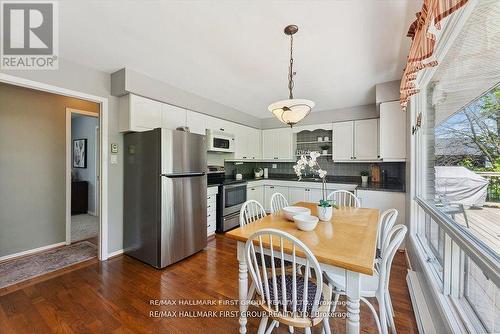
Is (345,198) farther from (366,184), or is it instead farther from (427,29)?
(427,29)

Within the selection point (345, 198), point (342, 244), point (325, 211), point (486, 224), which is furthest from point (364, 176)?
point (486, 224)

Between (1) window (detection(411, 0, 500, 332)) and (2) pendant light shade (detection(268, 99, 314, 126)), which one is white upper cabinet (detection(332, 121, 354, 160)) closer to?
(1) window (detection(411, 0, 500, 332))

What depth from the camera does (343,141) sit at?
4137 mm

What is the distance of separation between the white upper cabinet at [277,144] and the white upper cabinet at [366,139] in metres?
1.37

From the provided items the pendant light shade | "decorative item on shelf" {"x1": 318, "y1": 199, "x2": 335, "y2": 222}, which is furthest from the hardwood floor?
the pendant light shade

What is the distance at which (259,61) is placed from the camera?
2305mm

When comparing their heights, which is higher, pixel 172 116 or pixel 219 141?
pixel 172 116

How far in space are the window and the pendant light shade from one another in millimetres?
969

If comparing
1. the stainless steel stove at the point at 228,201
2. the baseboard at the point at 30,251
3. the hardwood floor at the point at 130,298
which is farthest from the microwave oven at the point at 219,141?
the baseboard at the point at 30,251

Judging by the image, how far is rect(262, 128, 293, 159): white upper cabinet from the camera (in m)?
4.86

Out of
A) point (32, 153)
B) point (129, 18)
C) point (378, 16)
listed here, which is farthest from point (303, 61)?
point (32, 153)

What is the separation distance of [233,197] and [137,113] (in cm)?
205

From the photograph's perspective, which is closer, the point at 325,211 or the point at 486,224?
the point at 486,224

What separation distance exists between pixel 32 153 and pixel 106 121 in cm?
133
